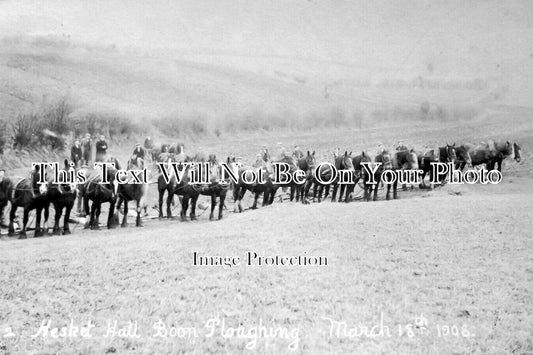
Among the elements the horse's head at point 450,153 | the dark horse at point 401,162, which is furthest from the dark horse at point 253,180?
the horse's head at point 450,153

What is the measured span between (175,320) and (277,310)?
120cm

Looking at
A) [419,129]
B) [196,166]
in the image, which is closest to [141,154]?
[196,166]

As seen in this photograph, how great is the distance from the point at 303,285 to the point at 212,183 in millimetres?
6032

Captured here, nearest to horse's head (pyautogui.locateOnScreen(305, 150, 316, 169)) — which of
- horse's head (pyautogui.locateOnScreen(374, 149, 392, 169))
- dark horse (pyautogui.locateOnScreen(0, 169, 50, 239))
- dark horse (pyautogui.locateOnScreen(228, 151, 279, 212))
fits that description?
dark horse (pyautogui.locateOnScreen(228, 151, 279, 212))

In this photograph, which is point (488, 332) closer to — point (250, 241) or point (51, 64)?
point (250, 241)

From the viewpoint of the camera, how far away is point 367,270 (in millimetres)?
7145

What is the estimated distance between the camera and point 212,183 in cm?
1248

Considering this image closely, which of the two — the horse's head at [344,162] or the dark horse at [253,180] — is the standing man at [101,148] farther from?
the horse's head at [344,162]

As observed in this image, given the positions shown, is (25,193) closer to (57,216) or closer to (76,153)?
(57,216)

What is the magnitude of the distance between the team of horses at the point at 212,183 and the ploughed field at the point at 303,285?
3.95 feet

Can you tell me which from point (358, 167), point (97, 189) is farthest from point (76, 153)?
point (358, 167)

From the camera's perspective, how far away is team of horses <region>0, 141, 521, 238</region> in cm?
1016

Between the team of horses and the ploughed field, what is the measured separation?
1.20 meters

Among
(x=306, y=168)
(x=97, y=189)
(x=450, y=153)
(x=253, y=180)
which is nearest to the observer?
(x=97, y=189)
